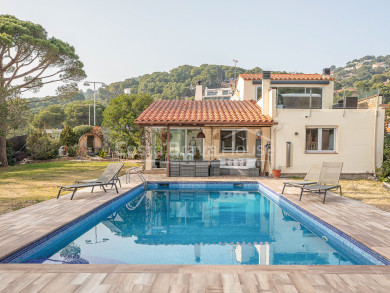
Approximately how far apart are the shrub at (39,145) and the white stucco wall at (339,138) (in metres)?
18.2

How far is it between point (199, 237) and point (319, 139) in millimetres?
10539

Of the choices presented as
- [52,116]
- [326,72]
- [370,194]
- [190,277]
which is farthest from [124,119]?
[52,116]

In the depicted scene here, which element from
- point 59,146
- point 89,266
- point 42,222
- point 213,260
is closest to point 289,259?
point 213,260

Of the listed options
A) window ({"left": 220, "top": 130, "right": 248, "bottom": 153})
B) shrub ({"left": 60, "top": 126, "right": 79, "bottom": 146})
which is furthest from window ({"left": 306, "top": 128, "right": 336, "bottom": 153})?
shrub ({"left": 60, "top": 126, "right": 79, "bottom": 146})

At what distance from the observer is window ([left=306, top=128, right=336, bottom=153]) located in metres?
14.3

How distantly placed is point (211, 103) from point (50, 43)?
43.2 feet

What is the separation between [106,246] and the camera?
226 inches

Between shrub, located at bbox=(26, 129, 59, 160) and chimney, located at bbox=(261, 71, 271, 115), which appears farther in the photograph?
shrub, located at bbox=(26, 129, 59, 160)

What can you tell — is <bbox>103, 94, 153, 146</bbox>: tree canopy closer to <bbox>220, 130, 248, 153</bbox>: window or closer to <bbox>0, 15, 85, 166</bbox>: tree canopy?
<bbox>0, 15, 85, 166</bbox>: tree canopy

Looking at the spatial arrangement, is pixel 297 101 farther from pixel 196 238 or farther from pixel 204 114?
pixel 196 238

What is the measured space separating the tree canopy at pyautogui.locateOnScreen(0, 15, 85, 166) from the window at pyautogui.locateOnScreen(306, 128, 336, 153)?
18.5 meters

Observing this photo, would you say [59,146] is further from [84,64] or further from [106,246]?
[106,246]

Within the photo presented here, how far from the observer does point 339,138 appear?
1406 centimetres

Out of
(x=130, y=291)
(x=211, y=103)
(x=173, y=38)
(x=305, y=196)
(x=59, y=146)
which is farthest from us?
(x=59, y=146)
